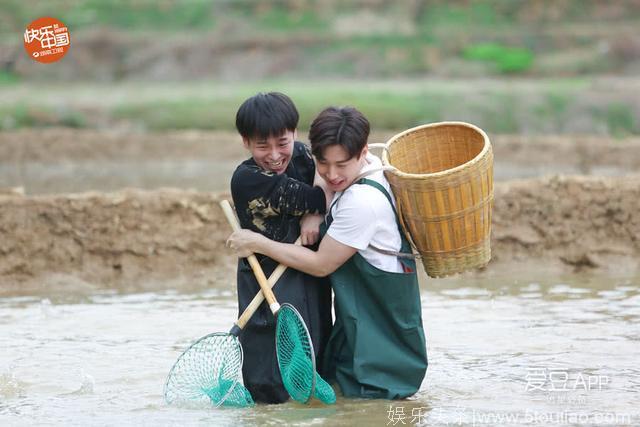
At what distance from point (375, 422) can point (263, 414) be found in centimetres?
55

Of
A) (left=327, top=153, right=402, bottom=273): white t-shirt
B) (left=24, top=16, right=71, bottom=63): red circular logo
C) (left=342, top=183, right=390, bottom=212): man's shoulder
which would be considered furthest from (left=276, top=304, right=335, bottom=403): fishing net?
(left=24, top=16, right=71, bottom=63): red circular logo

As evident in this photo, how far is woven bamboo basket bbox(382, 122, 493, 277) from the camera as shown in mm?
4973

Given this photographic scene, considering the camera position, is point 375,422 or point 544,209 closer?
point 375,422

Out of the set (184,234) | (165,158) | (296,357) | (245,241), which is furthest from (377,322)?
(165,158)

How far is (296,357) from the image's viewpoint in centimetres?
521

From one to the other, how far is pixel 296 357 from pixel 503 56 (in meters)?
18.9

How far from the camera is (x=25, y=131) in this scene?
742 inches

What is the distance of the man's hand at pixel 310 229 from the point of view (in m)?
5.32

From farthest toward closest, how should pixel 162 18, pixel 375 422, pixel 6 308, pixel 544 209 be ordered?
pixel 162 18
pixel 544 209
pixel 6 308
pixel 375 422

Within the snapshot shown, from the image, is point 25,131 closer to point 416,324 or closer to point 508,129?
point 508,129

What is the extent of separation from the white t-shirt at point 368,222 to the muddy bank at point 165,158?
9382mm

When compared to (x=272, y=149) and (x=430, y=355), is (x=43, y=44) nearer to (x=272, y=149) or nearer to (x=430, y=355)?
(x=430, y=355)

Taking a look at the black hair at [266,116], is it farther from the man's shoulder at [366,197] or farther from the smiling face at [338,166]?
the man's shoulder at [366,197]

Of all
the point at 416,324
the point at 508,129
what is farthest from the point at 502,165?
the point at 416,324
